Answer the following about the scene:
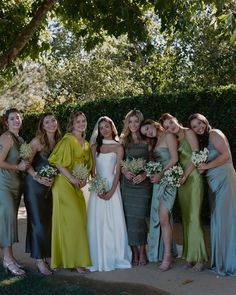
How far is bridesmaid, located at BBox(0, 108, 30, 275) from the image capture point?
646cm

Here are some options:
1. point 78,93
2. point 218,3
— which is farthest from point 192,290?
point 78,93

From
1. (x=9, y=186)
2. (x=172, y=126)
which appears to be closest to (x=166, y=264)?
(x=172, y=126)

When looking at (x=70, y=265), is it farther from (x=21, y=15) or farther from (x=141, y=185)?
(x=21, y=15)

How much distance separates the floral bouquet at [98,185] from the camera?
254 inches

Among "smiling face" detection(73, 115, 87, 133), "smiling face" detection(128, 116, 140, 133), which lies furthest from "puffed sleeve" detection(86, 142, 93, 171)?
"smiling face" detection(128, 116, 140, 133)

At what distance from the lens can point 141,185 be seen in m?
6.71

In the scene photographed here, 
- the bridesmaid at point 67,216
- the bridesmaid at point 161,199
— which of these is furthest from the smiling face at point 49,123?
the bridesmaid at point 161,199

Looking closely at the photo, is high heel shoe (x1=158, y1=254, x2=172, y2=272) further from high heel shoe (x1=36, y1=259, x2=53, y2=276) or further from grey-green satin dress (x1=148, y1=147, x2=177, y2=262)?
high heel shoe (x1=36, y1=259, x2=53, y2=276)

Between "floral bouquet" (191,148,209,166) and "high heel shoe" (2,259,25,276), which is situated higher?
"floral bouquet" (191,148,209,166)

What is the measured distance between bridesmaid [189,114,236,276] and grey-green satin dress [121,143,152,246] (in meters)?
1.04

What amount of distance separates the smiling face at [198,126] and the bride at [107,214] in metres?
1.13

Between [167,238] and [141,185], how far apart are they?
0.85m

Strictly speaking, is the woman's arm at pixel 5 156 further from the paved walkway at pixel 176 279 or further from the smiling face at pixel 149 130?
the smiling face at pixel 149 130

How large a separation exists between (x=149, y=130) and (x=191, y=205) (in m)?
1.23
